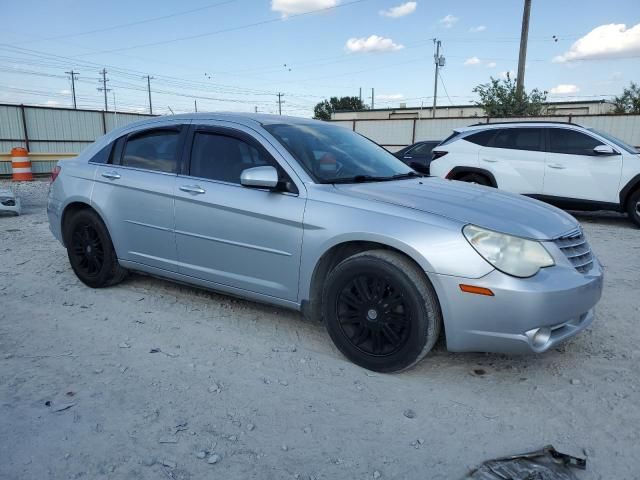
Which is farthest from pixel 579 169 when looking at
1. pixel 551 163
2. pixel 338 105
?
pixel 338 105

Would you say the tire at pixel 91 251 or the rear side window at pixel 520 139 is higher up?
the rear side window at pixel 520 139

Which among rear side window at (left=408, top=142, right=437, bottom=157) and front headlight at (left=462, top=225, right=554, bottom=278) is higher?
rear side window at (left=408, top=142, right=437, bottom=157)

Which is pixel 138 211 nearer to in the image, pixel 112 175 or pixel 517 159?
pixel 112 175

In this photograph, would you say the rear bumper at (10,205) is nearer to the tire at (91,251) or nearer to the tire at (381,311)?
the tire at (91,251)

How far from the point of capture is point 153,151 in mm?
4254

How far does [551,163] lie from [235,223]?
257 inches

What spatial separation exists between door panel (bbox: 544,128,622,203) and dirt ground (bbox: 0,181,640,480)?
14.2ft

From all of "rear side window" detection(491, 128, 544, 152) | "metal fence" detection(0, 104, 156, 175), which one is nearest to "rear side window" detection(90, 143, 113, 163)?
"rear side window" detection(491, 128, 544, 152)

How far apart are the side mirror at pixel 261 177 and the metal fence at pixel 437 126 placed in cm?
1622

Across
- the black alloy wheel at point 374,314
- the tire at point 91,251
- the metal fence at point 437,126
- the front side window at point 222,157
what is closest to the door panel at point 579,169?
the front side window at point 222,157

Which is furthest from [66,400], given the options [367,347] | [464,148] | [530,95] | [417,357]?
[530,95]

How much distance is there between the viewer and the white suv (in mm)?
7840

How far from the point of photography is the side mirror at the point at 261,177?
3320 mm

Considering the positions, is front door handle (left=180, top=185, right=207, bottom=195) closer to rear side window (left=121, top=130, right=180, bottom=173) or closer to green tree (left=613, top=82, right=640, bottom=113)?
rear side window (left=121, top=130, right=180, bottom=173)
